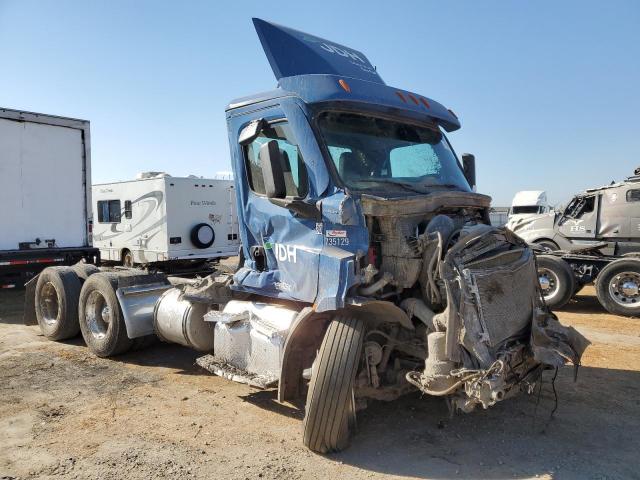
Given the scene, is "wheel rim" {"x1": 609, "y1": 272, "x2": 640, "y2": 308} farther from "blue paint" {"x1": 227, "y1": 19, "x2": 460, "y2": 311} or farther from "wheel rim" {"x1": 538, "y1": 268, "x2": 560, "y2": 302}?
"blue paint" {"x1": 227, "y1": 19, "x2": 460, "y2": 311}

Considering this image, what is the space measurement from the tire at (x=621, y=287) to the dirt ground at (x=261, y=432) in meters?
4.21

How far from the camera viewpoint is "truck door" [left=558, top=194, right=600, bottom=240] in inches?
442

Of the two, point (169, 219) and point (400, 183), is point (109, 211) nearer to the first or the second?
point (169, 219)

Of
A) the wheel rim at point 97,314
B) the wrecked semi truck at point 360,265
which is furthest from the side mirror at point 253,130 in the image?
the wheel rim at point 97,314

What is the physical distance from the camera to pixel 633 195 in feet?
34.8

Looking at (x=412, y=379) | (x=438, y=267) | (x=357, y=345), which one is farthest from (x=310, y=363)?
(x=438, y=267)

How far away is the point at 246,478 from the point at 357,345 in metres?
1.20

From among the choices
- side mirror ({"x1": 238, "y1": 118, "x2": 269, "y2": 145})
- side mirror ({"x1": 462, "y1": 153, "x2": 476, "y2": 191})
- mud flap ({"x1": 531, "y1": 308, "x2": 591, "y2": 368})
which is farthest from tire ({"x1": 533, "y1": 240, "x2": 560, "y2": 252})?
side mirror ({"x1": 238, "y1": 118, "x2": 269, "y2": 145})

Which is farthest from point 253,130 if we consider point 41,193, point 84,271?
point 41,193

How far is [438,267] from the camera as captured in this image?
11.9 ft

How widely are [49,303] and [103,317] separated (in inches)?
62.2

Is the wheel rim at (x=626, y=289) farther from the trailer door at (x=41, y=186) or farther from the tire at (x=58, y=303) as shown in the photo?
the trailer door at (x=41, y=186)

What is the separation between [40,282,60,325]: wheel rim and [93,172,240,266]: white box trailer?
17.9 ft

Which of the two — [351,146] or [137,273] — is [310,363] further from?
[137,273]
